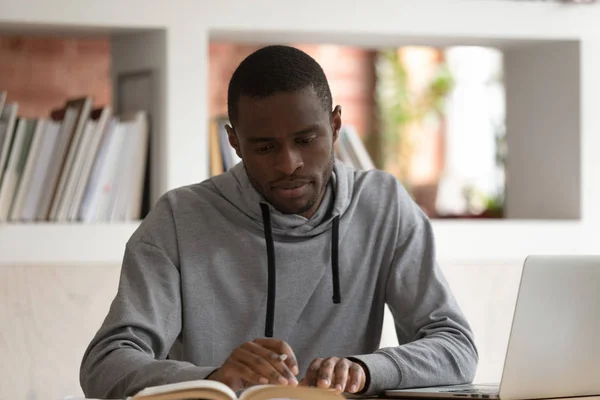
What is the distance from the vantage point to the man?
1549mm

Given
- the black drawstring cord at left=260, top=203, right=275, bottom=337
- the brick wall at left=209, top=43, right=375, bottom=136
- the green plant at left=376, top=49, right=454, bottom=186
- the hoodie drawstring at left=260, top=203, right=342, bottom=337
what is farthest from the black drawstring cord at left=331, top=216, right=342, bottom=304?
the green plant at left=376, top=49, right=454, bottom=186

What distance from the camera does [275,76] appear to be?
5.14 feet

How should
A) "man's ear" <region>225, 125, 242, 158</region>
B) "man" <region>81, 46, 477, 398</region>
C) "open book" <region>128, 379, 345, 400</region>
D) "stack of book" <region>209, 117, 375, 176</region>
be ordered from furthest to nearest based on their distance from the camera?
1. "stack of book" <region>209, 117, 375, 176</region>
2. "man's ear" <region>225, 125, 242, 158</region>
3. "man" <region>81, 46, 477, 398</region>
4. "open book" <region>128, 379, 345, 400</region>

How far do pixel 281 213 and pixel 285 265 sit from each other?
0.29 feet

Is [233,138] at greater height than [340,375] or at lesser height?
greater

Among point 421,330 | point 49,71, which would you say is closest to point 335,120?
point 421,330

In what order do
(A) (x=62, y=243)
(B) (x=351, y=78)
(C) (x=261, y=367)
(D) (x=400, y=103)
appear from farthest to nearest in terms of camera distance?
(D) (x=400, y=103)
(B) (x=351, y=78)
(A) (x=62, y=243)
(C) (x=261, y=367)

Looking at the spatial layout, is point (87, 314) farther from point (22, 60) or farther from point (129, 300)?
point (22, 60)

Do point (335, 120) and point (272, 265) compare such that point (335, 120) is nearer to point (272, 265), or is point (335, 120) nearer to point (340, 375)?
point (272, 265)

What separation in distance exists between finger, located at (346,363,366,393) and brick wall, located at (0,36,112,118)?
3239 mm

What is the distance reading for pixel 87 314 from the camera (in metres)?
2.34

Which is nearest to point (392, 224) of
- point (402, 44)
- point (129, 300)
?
point (129, 300)

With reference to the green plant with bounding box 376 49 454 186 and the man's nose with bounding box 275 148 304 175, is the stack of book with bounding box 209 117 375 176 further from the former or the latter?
the green plant with bounding box 376 49 454 186

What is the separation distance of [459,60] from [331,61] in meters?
1.46
